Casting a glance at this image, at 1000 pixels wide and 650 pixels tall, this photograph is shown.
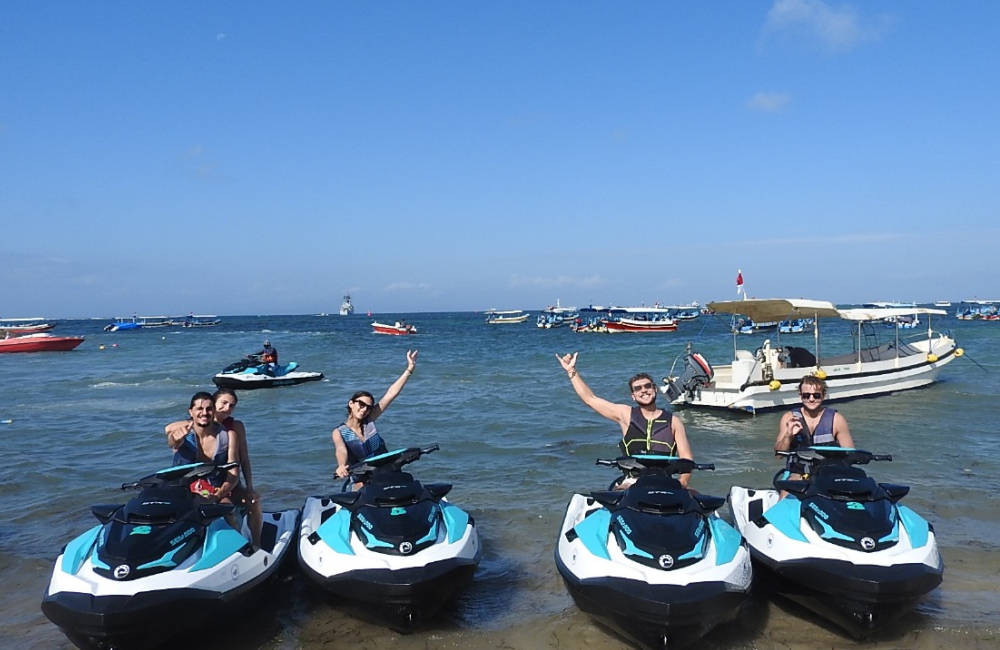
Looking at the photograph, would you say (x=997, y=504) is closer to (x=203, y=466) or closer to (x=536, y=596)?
(x=536, y=596)

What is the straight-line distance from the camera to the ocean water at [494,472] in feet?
17.4

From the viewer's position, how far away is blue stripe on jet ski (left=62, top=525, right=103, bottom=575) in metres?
4.48

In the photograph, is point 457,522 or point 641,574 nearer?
point 641,574

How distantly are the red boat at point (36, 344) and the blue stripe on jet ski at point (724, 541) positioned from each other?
4837 cm

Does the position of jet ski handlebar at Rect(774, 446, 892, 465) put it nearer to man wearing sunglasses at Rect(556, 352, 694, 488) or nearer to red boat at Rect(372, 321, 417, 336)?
man wearing sunglasses at Rect(556, 352, 694, 488)

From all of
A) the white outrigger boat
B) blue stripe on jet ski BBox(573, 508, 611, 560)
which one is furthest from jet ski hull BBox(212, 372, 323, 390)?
blue stripe on jet ski BBox(573, 508, 611, 560)

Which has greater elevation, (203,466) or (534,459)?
(203,466)

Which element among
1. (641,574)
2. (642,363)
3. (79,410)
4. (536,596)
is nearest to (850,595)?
(641,574)

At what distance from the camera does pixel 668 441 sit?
549 cm

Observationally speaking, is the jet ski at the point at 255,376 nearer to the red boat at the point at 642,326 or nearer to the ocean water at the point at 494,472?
the ocean water at the point at 494,472

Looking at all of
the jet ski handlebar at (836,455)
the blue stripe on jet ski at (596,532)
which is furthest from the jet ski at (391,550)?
the jet ski handlebar at (836,455)

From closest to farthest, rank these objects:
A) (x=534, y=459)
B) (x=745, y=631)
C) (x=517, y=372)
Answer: (x=745, y=631), (x=534, y=459), (x=517, y=372)

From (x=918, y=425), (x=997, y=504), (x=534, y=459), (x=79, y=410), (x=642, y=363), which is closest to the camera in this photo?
(x=997, y=504)

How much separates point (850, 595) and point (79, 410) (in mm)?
18939
